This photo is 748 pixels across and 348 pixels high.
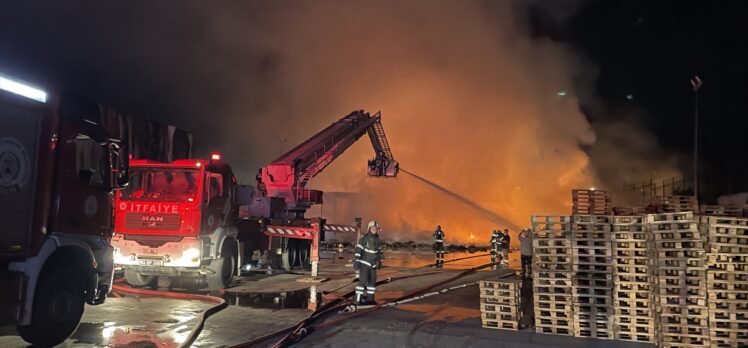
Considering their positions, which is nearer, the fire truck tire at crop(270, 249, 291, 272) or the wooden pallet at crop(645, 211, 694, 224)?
the wooden pallet at crop(645, 211, 694, 224)

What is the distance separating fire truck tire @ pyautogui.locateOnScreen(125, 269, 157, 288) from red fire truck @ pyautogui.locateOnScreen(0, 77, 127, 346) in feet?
14.5

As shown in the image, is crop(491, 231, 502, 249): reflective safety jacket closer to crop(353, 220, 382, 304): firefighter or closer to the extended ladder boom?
the extended ladder boom

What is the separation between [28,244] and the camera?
5906 mm

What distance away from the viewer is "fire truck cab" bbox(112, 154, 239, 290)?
10789mm

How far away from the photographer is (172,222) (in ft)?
35.5

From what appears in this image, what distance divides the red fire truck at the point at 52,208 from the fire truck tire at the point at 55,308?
11 mm

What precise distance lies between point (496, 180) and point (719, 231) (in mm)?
23742

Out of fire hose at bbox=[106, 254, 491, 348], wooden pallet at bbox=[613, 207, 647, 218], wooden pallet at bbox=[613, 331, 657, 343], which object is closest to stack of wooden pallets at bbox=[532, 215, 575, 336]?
wooden pallet at bbox=[613, 331, 657, 343]

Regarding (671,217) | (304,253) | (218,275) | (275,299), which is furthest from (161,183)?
(671,217)

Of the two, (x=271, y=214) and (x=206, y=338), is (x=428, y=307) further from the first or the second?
(x=271, y=214)

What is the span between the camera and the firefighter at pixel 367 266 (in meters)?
9.66

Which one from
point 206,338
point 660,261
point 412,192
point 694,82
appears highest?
point 694,82

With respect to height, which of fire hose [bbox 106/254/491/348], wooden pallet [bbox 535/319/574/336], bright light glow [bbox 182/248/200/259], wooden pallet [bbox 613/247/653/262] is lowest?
fire hose [bbox 106/254/491/348]

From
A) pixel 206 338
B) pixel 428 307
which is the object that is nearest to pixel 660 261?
pixel 428 307
